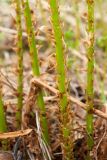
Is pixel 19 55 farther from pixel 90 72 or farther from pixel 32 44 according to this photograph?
pixel 90 72

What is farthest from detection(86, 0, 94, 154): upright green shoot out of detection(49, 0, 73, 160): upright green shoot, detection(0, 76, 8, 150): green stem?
detection(0, 76, 8, 150): green stem

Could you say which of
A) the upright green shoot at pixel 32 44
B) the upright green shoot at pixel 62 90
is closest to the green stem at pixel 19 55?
the upright green shoot at pixel 32 44

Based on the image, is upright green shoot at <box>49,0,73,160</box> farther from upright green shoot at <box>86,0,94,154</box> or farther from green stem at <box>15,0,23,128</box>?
green stem at <box>15,0,23,128</box>

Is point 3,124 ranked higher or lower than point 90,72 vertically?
lower

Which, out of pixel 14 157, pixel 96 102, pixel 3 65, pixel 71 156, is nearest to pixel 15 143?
pixel 14 157

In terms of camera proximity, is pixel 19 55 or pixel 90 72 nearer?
pixel 90 72

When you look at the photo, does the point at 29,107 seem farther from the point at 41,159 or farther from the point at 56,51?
the point at 56,51

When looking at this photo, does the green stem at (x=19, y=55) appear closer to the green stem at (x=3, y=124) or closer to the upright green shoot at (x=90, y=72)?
the green stem at (x=3, y=124)

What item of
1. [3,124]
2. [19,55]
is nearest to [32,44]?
[19,55]
